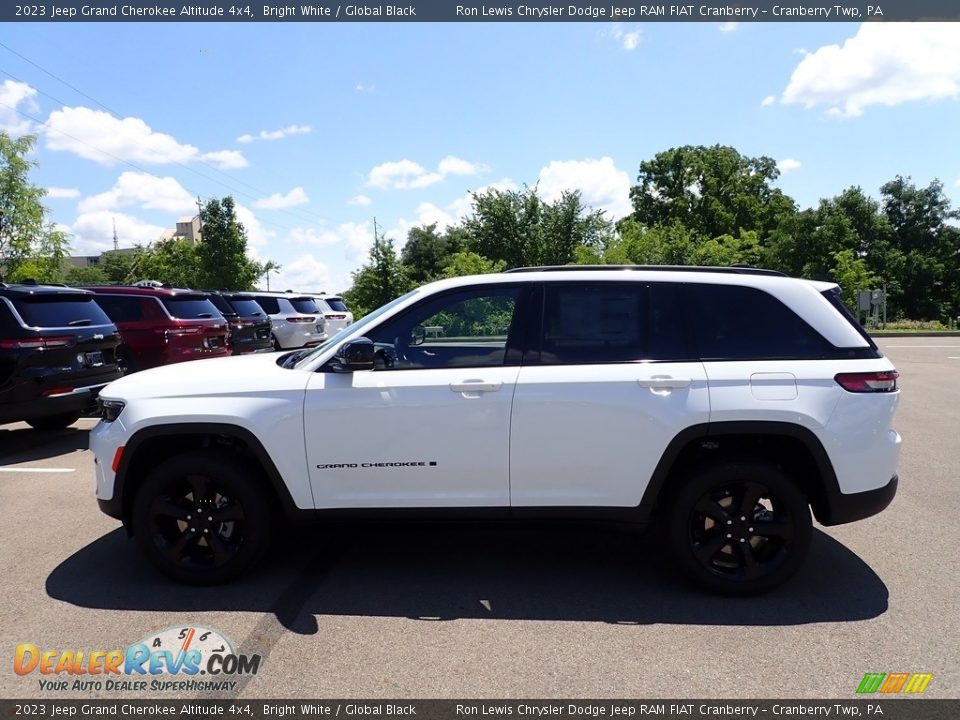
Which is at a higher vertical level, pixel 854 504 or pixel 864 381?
pixel 864 381

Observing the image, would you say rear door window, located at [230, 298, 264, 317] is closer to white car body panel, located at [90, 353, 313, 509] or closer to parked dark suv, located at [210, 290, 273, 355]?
parked dark suv, located at [210, 290, 273, 355]

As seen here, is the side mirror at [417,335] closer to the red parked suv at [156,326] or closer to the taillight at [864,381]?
the taillight at [864,381]

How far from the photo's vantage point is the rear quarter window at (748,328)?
3803 millimetres

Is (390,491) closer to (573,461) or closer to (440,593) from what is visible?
(440,593)

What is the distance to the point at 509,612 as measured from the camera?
3641 mm

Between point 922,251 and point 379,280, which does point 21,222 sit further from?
point 922,251

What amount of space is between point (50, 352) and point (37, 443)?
4.88 ft

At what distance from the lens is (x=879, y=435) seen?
3.74 meters

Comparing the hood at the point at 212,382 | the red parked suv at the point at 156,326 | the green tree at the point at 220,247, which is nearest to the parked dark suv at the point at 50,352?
the red parked suv at the point at 156,326

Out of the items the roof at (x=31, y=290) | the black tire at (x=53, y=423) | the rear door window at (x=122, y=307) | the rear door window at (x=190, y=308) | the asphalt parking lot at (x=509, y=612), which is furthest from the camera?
the rear door window at (x=190, y=308)

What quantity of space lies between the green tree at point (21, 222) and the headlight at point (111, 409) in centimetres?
3727

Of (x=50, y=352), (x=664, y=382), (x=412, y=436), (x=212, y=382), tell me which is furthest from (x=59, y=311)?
(x=664, y=382)

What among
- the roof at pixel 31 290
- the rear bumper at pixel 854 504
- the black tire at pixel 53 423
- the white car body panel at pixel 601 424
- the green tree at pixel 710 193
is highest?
the green tree at pixel 710 193

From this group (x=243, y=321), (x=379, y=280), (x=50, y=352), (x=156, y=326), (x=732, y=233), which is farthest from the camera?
(x=732, y=233)
